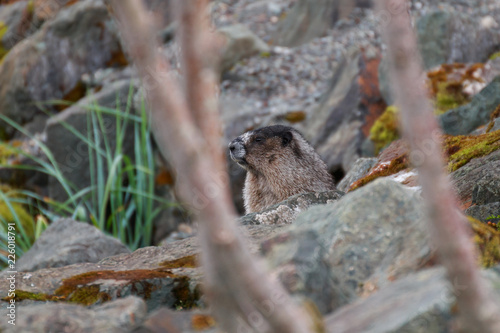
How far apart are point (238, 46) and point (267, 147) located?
6866 mm

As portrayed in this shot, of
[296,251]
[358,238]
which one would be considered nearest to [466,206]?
[358,238]

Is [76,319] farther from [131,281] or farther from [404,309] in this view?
[404,309]

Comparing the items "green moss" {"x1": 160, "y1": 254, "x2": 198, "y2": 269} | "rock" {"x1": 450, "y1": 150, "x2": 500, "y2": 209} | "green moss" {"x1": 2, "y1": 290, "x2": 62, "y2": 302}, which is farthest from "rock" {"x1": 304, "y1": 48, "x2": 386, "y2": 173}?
"green moss" {"x1": 2, "y1": 290, "x2": 62, "y2": 302}

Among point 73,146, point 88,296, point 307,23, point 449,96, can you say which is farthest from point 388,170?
point 307,23

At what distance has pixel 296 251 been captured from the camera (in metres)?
3.05

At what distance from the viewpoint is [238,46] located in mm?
13586

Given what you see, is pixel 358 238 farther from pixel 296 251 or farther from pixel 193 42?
pixel 193 42

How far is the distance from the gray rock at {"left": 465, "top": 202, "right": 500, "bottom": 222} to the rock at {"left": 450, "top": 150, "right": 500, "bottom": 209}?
112 millimetres

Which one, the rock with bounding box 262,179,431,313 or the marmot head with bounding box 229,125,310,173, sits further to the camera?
the marmot head with bounding box 229,125,310,173

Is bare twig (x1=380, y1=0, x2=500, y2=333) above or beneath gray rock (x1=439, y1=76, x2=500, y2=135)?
above

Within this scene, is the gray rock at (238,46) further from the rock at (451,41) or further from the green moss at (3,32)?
the green moss at (3,32)

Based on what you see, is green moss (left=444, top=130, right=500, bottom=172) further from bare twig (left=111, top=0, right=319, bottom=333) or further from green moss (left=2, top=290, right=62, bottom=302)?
bare twig (left=111, top=0, right=319, bottom=333)

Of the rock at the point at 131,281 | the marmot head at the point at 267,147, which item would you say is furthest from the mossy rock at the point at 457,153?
the rock at the point at 131,281

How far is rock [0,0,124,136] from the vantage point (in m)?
13.3
